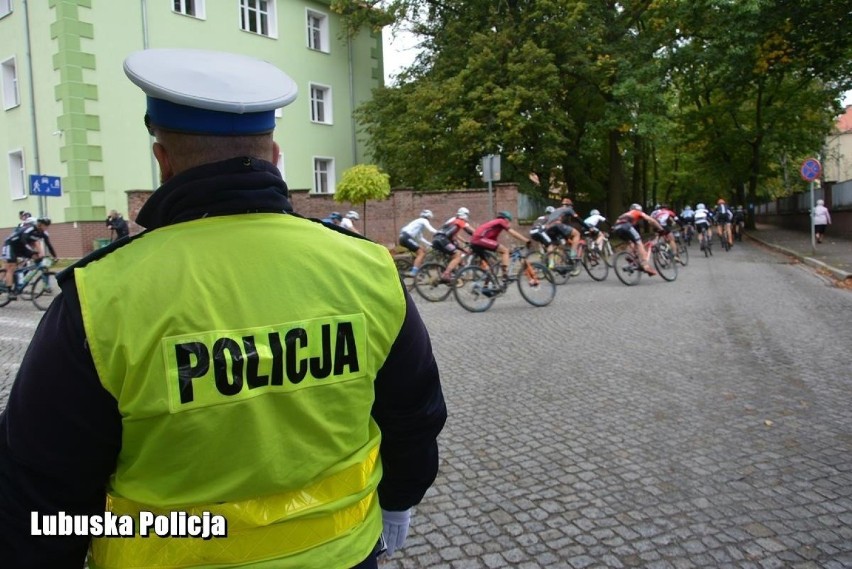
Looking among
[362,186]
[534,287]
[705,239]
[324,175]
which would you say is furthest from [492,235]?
[324,175]

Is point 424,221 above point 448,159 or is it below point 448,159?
below

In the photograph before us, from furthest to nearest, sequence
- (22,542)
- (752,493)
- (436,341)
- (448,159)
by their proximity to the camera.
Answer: (448,159)
(436,341)
(752,493)
(22,542)

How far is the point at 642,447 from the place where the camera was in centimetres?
449

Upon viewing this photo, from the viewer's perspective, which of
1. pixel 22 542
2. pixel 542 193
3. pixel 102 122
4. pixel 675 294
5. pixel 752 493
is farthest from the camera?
pixel 542 193

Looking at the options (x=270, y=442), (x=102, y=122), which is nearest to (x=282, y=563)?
(x=270, y=442)

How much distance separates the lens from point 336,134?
28.8 metres

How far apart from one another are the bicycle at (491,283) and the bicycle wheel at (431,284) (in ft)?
3.28

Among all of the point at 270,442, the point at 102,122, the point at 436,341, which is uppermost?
the point at 102,122

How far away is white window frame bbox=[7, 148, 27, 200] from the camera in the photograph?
2372 cm

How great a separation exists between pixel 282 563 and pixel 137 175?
925 inches

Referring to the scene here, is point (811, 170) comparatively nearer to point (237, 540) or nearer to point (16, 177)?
point (237, 540)

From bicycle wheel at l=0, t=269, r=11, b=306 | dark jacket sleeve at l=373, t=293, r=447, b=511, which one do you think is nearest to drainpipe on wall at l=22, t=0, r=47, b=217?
bicycle wheel at l=0, t=269, r=11, b=306

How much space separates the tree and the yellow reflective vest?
20343 millimetres

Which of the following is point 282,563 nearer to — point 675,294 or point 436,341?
point 436,341
